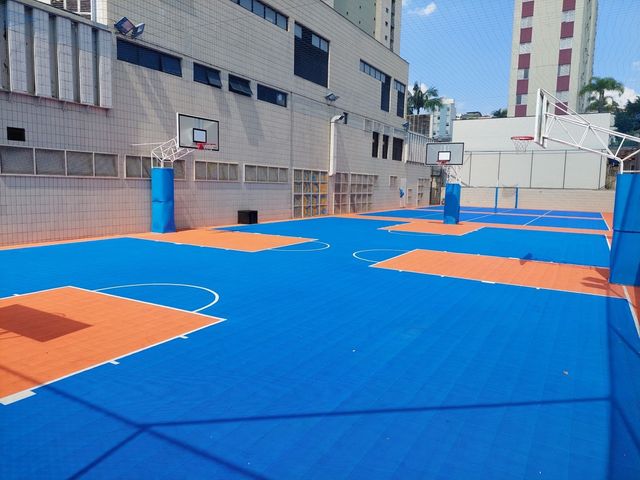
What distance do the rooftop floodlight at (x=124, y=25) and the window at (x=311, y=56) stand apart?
35.1 ft

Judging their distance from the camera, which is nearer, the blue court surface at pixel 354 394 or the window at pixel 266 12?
the blue court surface at pixel 354 394

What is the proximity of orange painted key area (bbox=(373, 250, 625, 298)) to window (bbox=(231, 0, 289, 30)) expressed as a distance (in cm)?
1488

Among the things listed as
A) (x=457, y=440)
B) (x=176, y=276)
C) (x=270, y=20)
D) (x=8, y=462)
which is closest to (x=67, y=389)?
(x=8, y=462)

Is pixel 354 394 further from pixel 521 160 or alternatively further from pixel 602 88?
pixel 602 88

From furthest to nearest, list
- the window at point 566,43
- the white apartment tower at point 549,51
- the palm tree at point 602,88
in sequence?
the window at point 566,43 → the white apartment tower at point 549,51 → the palm tree at point 602,88

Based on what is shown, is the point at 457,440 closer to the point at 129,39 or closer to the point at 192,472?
the point at 192,472

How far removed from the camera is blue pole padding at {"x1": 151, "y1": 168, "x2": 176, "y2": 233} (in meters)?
16.8

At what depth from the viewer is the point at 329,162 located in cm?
2839

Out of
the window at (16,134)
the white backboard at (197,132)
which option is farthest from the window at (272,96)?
the window at (16,134)

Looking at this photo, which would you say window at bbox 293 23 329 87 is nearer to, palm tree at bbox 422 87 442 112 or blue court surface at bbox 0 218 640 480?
blue court surface at bbox 0 218 640 480

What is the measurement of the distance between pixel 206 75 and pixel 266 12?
5.69 m

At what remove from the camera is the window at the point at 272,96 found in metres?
22.7

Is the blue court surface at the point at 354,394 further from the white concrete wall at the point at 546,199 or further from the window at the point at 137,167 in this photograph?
the white concrete wall at the point at 546,199

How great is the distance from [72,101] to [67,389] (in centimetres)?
1245
